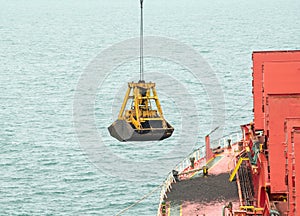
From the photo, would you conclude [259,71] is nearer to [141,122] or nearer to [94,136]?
[141,122]

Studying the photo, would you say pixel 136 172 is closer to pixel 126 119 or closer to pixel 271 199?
pixel 126 119

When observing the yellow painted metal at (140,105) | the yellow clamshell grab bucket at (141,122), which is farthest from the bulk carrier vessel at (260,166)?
the yellow painted metal at (140,105)

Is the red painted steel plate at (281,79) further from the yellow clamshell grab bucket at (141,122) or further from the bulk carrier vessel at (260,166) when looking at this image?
the yellow clamshell grab bucket at (141,122)

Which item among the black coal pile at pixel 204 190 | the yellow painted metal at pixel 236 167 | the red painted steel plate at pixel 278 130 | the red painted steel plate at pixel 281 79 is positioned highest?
the red painted steel plate at pixel 281 79

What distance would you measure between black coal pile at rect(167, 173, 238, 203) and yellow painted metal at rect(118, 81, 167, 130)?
8.97m

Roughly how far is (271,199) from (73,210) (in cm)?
4424

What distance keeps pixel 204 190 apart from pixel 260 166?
12643 millimetres

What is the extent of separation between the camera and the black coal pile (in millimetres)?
59875

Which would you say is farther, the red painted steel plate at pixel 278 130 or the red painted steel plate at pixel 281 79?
the red painted steel plate at pixel 281 79

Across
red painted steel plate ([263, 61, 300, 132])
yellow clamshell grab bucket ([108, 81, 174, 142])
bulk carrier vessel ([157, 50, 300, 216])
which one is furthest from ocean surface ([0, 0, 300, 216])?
red painted steel plate ([263, 61, 300, 132])

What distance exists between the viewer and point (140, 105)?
52250 mm

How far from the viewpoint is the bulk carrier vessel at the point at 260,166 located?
130 feet

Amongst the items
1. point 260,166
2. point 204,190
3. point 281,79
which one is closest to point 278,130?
point 260,166

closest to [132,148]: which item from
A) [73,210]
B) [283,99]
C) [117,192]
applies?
[117,192]
